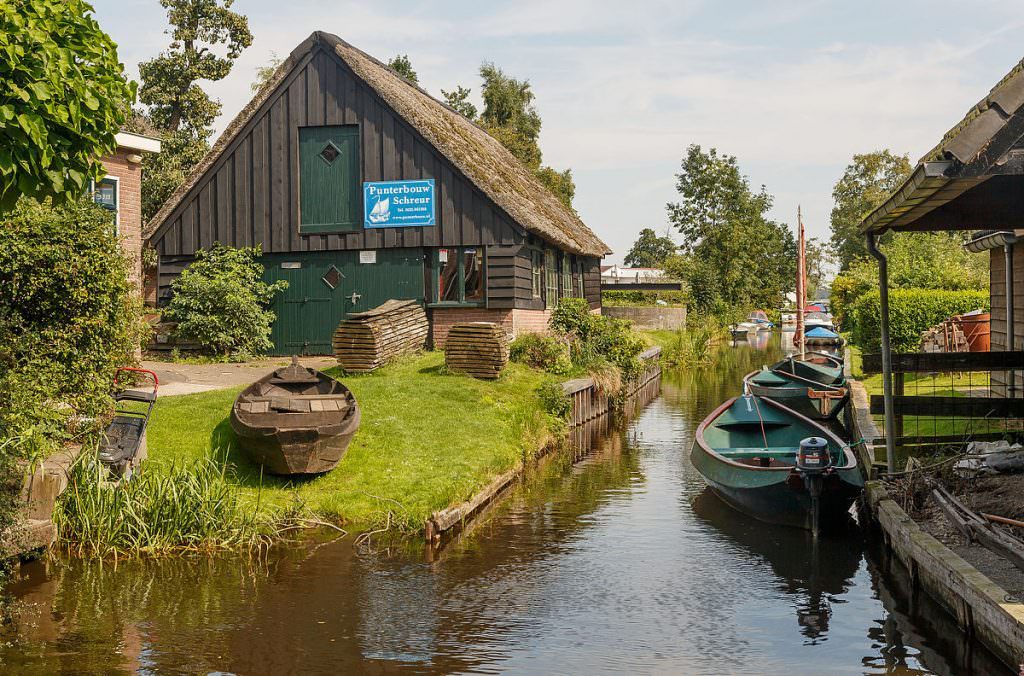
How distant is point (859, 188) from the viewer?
279 feet

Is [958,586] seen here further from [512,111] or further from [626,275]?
[626,275]

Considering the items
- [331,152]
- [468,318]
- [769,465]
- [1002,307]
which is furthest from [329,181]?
[1002,307]

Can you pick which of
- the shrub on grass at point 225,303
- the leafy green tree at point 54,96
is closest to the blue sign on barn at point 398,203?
the shrub on grass at point 225,303

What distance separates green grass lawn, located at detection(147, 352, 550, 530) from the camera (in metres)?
13.2

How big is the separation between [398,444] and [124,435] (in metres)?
3.95

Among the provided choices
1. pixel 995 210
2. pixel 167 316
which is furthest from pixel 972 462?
pixel 167 316

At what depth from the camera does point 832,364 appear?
2550 centimetres

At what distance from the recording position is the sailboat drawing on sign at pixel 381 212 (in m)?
25.3

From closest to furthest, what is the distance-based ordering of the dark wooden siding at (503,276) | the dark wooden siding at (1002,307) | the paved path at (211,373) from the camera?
1. the dark wooden siding at (1002,307)
2. the paved path at (211,373)
3. the dark wooden siding at (503,276)

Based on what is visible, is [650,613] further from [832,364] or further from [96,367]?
[832,364]

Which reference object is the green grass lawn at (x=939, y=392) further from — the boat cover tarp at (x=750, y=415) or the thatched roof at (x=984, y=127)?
the thatched roof at (x=984, y=127)

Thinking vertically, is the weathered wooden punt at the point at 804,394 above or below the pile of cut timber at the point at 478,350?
below

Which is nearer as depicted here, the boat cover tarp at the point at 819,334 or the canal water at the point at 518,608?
the canal water at the point at 518,608

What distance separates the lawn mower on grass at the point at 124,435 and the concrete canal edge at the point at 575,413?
359cm
